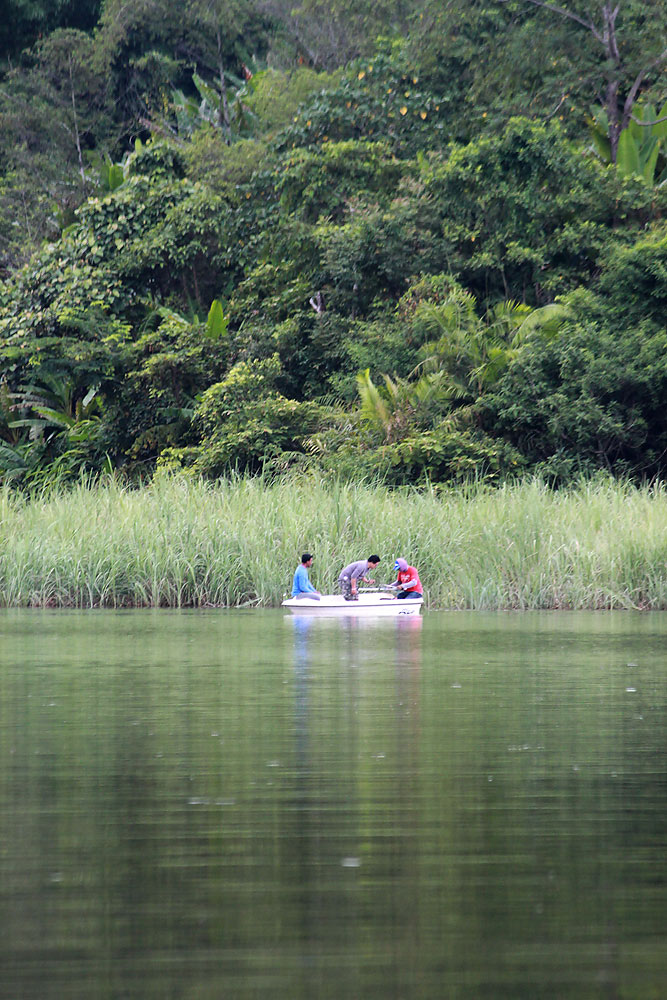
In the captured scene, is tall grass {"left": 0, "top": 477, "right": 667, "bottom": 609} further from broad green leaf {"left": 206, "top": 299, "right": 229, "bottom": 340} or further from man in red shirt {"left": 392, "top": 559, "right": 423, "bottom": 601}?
broad green leaf {"left": 206, "top": 299, "right": 229, "bottom": 340}

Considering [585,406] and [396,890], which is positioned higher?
[585,406]

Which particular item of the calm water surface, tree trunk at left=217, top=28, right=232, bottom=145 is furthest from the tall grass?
tree trunk at left=217, top=28, right=232, bottom=145

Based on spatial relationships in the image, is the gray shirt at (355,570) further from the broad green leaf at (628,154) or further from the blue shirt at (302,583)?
the broad green leaf at (628,154)

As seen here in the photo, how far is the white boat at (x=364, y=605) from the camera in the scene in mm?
17531

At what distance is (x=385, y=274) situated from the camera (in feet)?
94.6

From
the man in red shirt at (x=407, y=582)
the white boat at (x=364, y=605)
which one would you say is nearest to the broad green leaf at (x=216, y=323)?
A: the man in red shirt at (x=407, y=582)

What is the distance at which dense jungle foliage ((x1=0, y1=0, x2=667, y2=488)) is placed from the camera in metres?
25.8

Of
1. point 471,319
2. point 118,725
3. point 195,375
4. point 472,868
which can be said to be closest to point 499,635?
point 118,725

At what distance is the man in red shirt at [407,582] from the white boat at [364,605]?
0.28ft

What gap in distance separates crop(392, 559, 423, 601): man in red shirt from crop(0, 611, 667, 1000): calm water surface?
692cm

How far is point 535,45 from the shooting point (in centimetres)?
2861

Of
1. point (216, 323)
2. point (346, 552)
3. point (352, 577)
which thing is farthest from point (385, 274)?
point (352, 577)

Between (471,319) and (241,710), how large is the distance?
1873 cm

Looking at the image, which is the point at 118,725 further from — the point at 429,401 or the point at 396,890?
the point at 429,401
